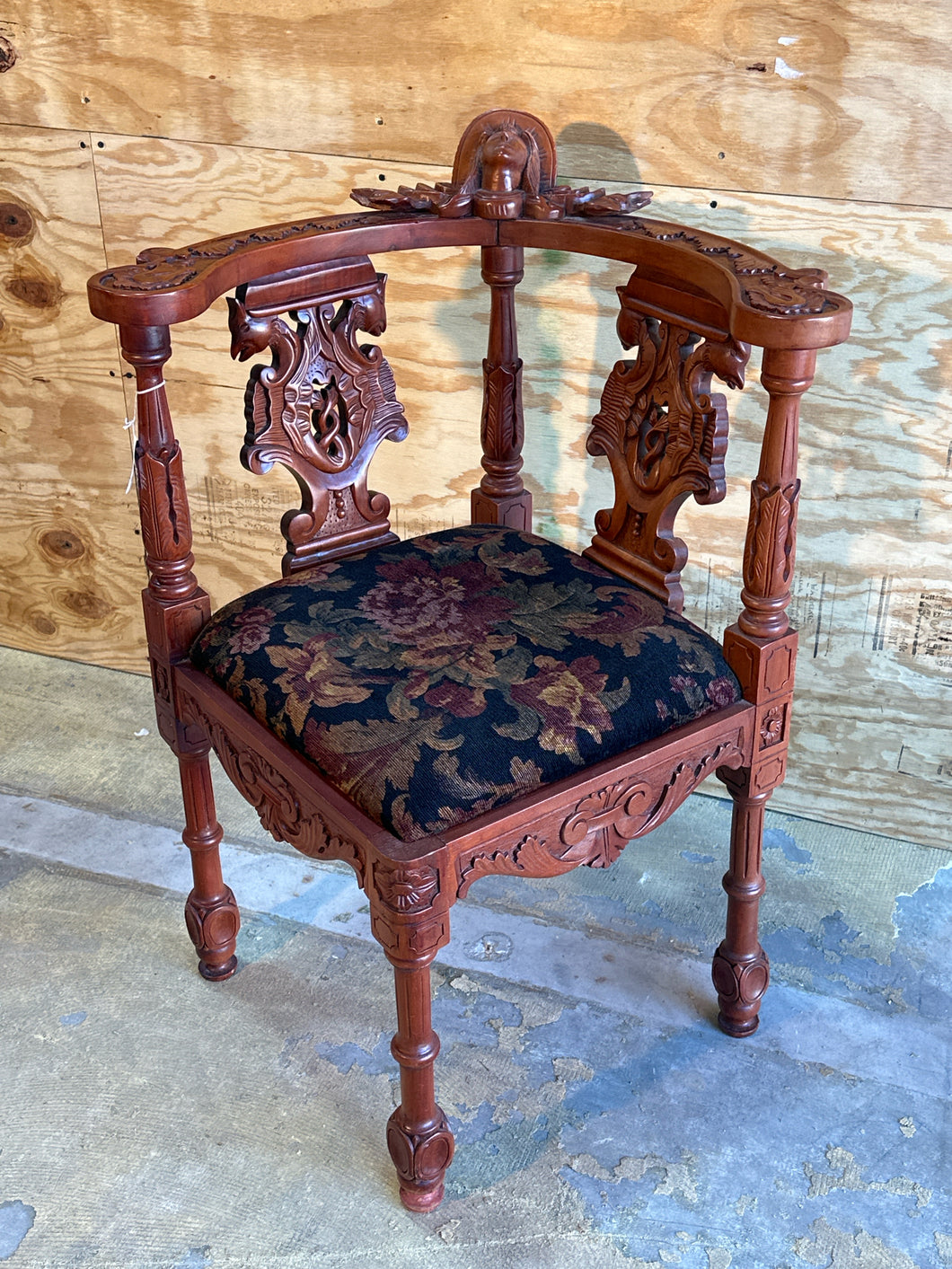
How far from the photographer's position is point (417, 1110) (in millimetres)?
1460

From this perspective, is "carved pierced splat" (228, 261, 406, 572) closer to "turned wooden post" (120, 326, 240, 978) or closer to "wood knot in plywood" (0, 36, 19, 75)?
"turned wooden post" (120, 326, 240, 978)

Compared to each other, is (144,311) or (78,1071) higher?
(144,311)

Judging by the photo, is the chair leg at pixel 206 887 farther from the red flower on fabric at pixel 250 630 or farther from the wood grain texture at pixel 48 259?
the wood grain texture at pixel 48 259

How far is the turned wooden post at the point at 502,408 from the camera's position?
175 cm

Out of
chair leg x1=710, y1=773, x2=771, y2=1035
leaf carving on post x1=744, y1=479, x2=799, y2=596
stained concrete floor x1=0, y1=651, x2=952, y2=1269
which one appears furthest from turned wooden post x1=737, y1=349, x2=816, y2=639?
stained concrete floor x1=0, y1=651, x2=952, y2=1269

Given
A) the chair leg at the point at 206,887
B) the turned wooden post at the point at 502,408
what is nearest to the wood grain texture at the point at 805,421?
the turned wooden post at the point at 502,408

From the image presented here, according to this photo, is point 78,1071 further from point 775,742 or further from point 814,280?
point 814,280

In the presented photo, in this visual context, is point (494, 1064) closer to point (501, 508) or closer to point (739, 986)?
point (739, 986)

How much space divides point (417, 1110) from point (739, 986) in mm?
483

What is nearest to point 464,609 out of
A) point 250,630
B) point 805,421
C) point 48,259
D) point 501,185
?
point 250,630

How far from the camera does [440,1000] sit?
1812 millimetres

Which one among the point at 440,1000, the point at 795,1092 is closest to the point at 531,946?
the point at 440,1000

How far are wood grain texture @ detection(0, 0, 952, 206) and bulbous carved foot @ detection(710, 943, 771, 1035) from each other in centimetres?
102

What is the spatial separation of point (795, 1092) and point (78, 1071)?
0.92 meters
